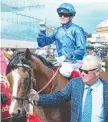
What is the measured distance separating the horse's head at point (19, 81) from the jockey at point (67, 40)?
2.44 ft

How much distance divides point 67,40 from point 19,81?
1.37 meters

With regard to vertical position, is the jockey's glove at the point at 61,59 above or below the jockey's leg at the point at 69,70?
above

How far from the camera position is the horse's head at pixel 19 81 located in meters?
3.79

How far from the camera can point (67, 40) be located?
5035 mm

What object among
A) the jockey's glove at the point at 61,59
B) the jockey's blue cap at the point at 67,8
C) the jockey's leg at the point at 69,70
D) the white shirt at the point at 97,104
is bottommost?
the white shirt at the point at 97,104

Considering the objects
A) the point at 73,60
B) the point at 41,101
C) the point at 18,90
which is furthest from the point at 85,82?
the point at 73,60

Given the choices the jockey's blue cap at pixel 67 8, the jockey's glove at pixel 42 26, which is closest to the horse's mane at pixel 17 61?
the jockey's glove at pixel 42 26

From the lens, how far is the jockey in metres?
4.87

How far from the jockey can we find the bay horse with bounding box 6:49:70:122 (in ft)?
0.71

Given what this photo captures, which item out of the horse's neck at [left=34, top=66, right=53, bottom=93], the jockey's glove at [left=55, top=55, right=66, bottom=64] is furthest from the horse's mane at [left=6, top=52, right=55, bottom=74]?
the jockey's glove at [left=55, top=55, right=66, bottom=64]

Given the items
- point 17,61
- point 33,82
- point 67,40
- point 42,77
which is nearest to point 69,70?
point 42,77

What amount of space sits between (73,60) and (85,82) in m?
1.64

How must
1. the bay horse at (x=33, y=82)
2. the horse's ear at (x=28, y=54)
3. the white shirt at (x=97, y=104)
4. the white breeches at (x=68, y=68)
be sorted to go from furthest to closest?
the white breeches at (x=68, y=68)
the horse's ear at (x=28, y=54)
the bay horse at (x=33, y=82)
the white shirt at (x=97, y=104)

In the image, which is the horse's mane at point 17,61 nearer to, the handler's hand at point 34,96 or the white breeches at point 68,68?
the handler's hand at point 34,96
